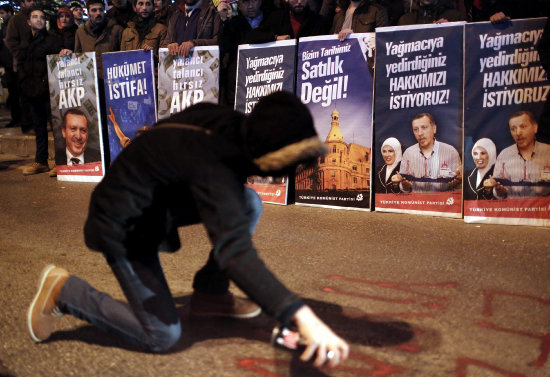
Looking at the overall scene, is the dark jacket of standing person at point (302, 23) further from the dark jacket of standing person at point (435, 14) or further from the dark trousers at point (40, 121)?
the dark trousers at point (40, 121)

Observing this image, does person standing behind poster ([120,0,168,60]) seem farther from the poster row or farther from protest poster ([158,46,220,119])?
the poster row

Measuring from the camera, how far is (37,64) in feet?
28.7

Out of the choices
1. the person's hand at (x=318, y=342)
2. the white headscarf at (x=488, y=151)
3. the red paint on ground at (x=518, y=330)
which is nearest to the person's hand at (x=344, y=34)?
the white headscarf at (x=488, y=151)

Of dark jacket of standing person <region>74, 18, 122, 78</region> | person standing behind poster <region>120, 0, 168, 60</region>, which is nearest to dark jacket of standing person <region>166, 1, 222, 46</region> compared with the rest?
person standing behind poster <region>120, 0, 168, 60</region>

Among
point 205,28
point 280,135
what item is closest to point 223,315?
point 280,135

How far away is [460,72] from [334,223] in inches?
70.0

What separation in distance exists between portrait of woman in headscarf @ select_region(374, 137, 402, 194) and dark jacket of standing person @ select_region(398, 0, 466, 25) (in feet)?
4.03

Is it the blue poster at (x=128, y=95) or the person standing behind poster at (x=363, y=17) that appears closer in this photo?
the person standing behind poster at (x=363, y=17)

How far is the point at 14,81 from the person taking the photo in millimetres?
12188

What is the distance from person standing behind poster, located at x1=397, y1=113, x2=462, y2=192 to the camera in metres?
5.64

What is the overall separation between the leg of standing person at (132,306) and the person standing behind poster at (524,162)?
Result: 3571mm

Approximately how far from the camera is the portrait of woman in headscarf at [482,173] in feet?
17.9

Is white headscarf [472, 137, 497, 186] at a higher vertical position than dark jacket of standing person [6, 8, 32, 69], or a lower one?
lower

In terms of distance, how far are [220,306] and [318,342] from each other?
1287mm
